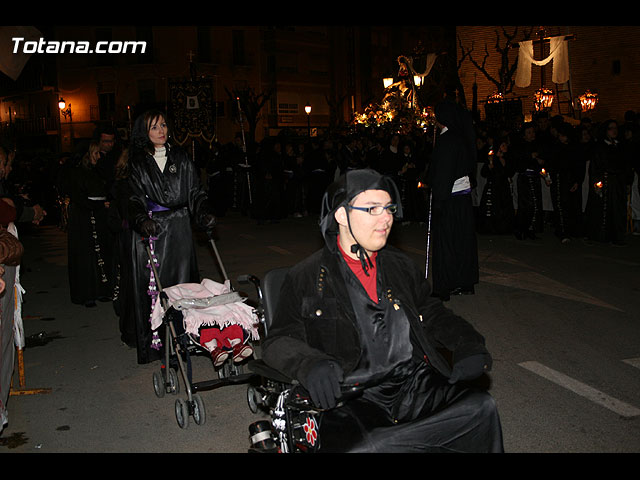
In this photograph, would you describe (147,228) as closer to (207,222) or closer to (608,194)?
(207,222)

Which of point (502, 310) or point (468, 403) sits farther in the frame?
point (502, 310)

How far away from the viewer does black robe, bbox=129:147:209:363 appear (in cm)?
605

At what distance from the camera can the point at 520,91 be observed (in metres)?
34.1

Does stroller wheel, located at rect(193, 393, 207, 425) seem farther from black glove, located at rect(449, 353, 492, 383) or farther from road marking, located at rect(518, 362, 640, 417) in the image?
road marking, located at rect(518, 362, 640, 417)

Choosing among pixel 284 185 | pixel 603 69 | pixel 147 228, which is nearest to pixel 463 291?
pixel 147 228

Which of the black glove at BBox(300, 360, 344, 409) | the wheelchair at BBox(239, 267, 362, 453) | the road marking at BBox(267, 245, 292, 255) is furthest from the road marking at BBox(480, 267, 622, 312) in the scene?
the black glove at BBox(300, 360, 344, 409)

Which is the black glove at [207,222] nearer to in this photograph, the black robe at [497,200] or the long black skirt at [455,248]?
the long black skirt at [455,248]

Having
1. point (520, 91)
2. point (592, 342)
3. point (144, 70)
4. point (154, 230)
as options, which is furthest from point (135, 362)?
point (144, 70)

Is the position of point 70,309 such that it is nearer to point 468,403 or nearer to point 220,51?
point 468,403

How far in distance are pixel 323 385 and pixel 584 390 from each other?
3055 mm

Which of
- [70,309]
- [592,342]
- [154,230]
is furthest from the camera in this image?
[70,309]

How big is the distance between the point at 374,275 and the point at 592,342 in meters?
3.77

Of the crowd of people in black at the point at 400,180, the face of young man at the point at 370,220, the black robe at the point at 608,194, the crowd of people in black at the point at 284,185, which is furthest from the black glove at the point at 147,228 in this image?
the black robe at the point at 608,194

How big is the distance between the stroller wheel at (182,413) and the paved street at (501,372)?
55mm
